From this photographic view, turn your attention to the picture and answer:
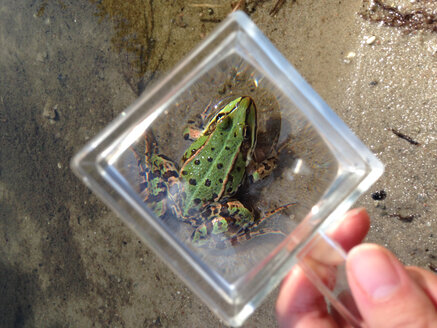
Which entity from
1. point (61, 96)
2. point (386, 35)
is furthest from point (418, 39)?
point (61, 96)

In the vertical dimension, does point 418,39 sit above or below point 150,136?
below

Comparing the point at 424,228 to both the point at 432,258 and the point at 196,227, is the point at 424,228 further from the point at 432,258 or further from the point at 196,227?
the point at 196,227

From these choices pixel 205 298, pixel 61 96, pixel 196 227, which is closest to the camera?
pixel 205 298

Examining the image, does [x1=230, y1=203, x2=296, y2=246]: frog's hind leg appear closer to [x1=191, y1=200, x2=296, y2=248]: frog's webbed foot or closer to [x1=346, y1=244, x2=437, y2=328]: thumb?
[x1=191, y1=200, x2=296, y2=248]: frog's webbed foot

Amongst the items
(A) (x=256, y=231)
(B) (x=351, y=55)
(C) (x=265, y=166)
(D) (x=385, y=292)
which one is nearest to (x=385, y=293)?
(D) (x=385, y=292)

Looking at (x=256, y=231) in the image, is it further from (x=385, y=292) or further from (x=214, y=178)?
(x=385, y=292)

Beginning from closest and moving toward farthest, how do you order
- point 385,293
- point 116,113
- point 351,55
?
point 385,293, point 351,55, point 116,113

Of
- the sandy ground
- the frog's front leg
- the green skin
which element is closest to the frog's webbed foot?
the green skin
